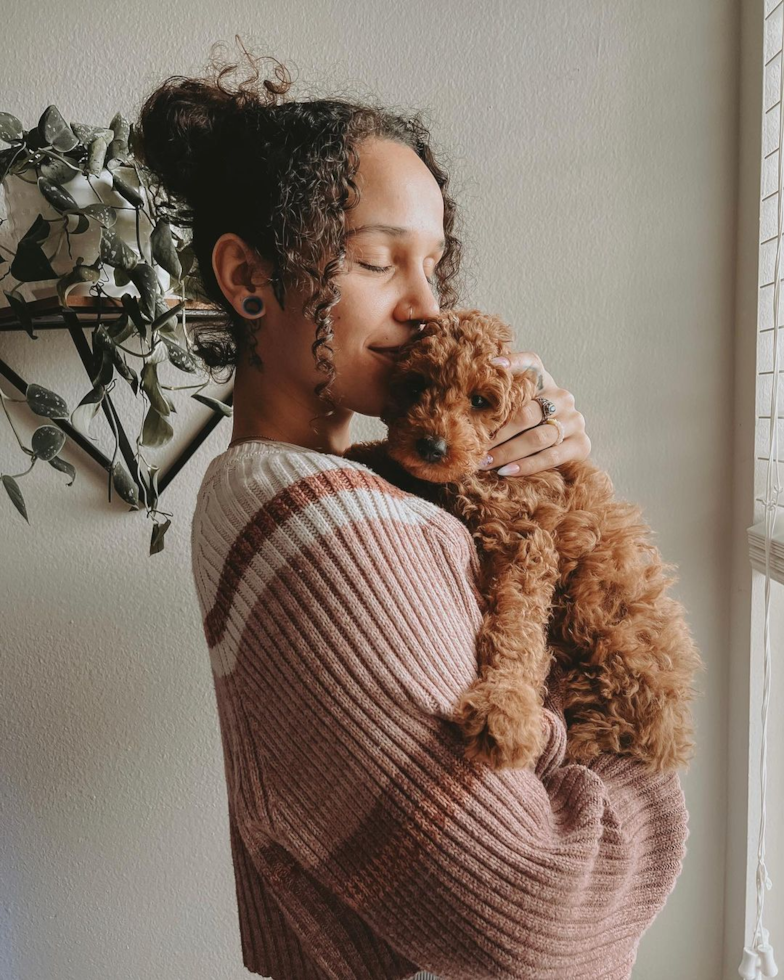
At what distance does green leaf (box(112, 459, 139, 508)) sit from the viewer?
1.43 m

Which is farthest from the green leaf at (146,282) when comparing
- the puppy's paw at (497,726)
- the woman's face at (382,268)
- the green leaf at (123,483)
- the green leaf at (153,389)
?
the puppy's paw at (497,726)

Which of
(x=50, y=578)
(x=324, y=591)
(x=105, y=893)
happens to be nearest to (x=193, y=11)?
(x=50, y=578)

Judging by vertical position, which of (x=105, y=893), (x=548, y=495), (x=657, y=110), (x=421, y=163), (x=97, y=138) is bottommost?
(x=105, y=893)

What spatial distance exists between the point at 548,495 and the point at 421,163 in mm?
407

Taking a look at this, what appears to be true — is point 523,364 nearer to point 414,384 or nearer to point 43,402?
point 414,384

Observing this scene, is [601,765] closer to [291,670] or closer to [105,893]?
[291,670]

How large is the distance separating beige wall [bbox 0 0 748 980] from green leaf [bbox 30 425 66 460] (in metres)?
0.20

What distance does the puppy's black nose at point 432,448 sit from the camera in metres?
0.82

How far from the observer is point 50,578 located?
5.08 feet

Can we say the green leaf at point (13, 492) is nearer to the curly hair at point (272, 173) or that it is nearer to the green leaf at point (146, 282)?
the green leaf at point (146, 282)

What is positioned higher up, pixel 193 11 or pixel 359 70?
pixel 193 11

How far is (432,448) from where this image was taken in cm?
82

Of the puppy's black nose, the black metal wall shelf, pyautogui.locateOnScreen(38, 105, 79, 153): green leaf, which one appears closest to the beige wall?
the black metal wall shelf

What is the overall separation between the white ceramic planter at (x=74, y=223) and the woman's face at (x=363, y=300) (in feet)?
1.52
